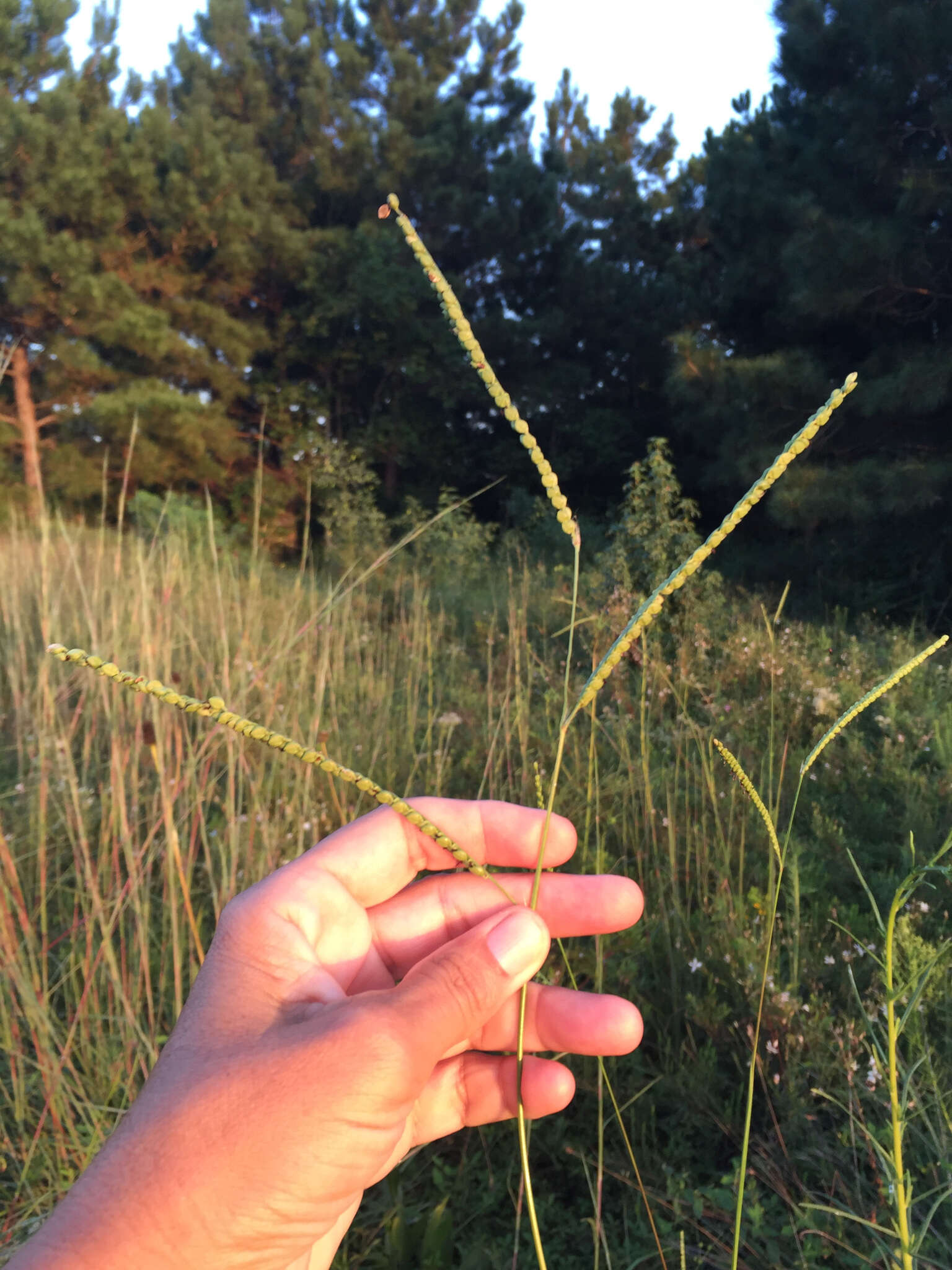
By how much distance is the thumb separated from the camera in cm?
76

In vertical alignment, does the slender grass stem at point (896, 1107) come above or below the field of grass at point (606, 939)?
above

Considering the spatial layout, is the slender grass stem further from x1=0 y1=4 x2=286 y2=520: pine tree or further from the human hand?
x1=0 y1=4 x2=286 y2=520: pine tree

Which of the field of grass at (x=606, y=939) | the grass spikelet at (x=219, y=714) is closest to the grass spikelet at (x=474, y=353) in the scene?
the grass spikelet at (x=219, y=714)

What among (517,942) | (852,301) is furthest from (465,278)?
(517,942)

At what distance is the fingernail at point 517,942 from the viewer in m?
0.81

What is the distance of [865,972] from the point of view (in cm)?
174

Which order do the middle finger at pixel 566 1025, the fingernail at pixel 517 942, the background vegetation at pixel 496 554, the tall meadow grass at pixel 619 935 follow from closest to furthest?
the fingernail at pixel 517 942, the middle finger at pixel 566 1025, the tall meadow grass at pixel 619 935, the background vegetation at pixel 496 554

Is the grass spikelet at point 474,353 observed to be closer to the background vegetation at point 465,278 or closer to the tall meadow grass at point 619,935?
the tall meadow grass at point 619,935

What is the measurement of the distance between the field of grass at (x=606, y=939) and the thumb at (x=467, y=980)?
20 centimetres

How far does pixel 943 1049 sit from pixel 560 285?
A: 15.2 meters

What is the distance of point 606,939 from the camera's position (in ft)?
5.94

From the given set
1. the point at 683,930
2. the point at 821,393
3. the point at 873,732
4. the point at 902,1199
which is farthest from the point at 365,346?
the point at 902,1199

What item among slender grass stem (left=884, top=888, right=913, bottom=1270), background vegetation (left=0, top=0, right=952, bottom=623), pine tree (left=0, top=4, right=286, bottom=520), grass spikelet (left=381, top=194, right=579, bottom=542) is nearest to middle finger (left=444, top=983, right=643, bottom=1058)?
slender grass stem (left=884, top=888, right=913, bottom=1270)

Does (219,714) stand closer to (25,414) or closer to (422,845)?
(422,845)
